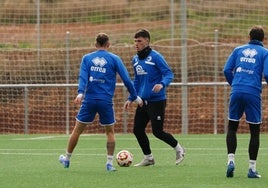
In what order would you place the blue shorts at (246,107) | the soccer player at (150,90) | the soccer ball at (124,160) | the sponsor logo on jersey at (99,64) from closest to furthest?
1. the blue shorts at (246,107)
2. the sponsor logo on jersey at (99,64)
3. the soccer ball at (124,160)
4. the soccer player at (150,90)

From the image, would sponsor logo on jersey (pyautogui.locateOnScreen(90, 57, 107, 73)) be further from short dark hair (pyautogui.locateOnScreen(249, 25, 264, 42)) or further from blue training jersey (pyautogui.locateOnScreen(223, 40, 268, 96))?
short dark hair (pyautogui.locateOnScreen(249, 25, 264, 42))

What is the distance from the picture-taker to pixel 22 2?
33.7m

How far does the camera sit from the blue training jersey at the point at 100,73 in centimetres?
1416

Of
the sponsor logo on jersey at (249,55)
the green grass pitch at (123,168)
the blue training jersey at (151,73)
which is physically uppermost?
the sponsor logo on jersey at (249,55)

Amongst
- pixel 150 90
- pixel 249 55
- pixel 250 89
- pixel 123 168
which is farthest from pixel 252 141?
pixel 150 90

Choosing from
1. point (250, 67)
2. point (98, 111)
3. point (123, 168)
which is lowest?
point (123, 168)

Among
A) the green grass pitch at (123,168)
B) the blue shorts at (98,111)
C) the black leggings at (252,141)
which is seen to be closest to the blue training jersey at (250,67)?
the black leggings at (252,141)

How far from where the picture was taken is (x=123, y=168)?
14.8 metres

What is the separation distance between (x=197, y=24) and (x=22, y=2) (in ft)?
19.8

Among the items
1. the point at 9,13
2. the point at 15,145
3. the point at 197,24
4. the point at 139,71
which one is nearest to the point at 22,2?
the point at 9,13

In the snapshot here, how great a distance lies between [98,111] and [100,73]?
1.86 ft

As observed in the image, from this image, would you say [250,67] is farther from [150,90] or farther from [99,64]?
[150,90]

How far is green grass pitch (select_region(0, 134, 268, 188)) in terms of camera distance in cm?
1245

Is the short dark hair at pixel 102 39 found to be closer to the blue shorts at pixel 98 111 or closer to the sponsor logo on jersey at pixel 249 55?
the blue shorts at pixel 98 111
